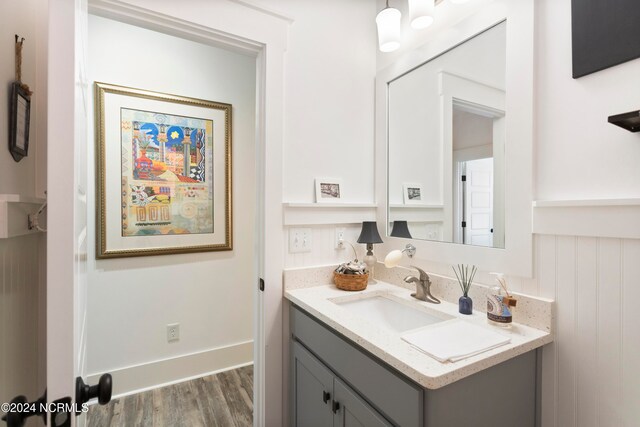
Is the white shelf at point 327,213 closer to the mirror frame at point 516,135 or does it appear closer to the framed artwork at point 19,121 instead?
the mirror frame at point 516,135

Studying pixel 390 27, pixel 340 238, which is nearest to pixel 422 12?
pixel 390 27

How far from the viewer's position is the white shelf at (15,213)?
728 mm

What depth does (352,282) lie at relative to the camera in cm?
152

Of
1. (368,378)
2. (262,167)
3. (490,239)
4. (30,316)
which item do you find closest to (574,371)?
(490,239)

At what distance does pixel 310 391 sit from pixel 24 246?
1.16m

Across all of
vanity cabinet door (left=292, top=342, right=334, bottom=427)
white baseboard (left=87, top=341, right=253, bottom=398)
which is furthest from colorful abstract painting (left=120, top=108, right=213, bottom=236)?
vanity cabinet door (left=292, top=342, right=334, bottom=427)

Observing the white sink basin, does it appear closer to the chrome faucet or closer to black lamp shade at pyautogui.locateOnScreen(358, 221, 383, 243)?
the chrome faucet

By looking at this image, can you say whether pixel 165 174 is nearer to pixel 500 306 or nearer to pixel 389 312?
pixel 389 312

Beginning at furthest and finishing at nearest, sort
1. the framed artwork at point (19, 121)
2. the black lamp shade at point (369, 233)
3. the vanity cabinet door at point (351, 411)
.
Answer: the black lamp shade at point (369, 233) → the vanity cabinet door at point (351, 411) → the framed artwork at point (19, 121)

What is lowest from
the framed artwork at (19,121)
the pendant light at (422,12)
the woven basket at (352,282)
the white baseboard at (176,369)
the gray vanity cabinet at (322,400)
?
the white baseboard at (176,369)

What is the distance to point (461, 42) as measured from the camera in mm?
1340

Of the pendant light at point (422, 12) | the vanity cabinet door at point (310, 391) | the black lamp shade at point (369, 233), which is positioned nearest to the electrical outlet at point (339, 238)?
the black lamp shade at point (369, 233)

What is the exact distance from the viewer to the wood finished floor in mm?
1836

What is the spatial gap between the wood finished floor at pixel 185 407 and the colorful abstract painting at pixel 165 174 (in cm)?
110
